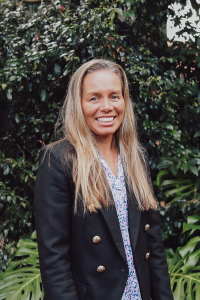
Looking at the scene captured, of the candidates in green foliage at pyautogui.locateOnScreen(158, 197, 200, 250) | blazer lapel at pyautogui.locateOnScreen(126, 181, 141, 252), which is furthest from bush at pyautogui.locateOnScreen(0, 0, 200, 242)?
blazer lapel at pyautogui.locateOnScreen(126, 181, 141, 252)

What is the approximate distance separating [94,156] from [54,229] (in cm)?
39

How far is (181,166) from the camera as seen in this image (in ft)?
8.02

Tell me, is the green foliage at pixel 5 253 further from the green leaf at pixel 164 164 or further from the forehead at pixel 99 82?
the forehead at pixel 99 82

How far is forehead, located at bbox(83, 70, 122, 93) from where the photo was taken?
1295mm

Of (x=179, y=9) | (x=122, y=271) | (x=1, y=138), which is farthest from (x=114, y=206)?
(x=179, y=9)

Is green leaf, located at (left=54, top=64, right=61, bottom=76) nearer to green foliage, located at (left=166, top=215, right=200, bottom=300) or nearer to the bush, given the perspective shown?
the bush

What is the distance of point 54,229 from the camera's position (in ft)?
3.74

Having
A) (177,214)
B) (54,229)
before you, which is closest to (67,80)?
(177,214)

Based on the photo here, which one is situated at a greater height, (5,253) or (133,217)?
(133,217)

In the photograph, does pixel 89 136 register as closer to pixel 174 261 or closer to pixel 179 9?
pixel 174 261

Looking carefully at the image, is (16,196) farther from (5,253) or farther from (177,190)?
(177,190)

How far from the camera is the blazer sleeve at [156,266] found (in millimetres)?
1455

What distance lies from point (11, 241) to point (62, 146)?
168 centimetres

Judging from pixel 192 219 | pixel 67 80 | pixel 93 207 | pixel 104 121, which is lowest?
pixel 192 219
